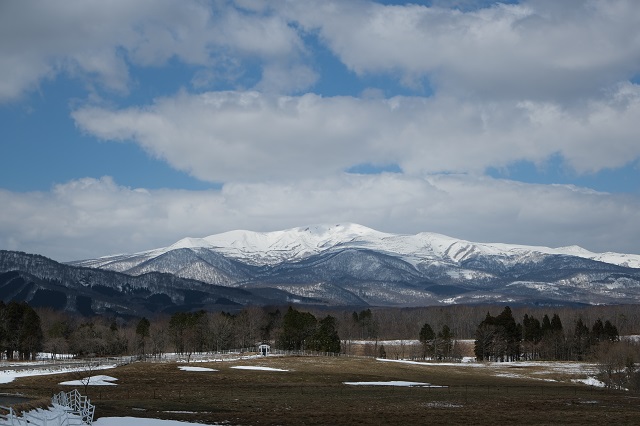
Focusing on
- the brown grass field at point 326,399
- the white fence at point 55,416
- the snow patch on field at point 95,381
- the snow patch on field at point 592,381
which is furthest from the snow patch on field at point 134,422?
the snow patch on field at point 592,381

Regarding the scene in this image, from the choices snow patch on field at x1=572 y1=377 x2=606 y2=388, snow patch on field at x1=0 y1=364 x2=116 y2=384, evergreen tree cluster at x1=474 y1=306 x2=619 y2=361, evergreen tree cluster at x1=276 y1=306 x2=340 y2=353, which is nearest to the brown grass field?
snow patch on field at x1=0 y1=364 x2=116 y2=384

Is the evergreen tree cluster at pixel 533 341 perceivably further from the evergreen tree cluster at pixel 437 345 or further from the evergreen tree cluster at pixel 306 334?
the evergreen tree cluster at pixel 306 334

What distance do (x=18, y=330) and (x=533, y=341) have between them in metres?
125

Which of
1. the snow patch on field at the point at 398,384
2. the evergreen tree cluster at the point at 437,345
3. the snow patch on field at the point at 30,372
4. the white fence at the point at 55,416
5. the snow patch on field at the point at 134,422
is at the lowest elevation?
the evergreen tree cluster at the point at 437,345

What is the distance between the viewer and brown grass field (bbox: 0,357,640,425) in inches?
2034

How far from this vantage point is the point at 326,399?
6838cm

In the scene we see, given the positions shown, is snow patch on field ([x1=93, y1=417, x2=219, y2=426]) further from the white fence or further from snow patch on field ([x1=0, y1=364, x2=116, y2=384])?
snow patch on field ([x1=0, y1=364, x2=116, y2=384])

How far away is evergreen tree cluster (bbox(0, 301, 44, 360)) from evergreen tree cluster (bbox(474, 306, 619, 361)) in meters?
105

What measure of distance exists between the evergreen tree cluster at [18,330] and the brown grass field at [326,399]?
47.9m

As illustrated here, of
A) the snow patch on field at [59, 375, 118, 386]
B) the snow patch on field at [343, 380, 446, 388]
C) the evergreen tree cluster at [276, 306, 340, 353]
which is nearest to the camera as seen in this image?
the snow patch on field at [59, 375, 118, 386]

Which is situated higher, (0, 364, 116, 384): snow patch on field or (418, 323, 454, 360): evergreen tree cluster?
(0, 364, 116, 384): snow patch on field

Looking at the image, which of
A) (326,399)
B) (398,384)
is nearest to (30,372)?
(326,399)

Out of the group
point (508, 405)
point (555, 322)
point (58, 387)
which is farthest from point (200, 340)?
point (508, 405)

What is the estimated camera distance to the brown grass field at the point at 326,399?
51656 millimetres
